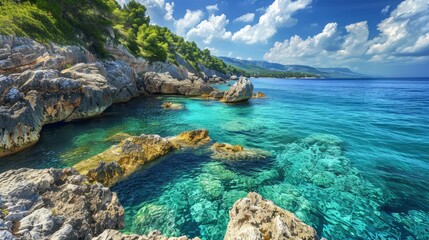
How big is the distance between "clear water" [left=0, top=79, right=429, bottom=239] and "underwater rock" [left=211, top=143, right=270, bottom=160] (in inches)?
32.5

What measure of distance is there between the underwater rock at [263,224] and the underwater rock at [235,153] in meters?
9.68

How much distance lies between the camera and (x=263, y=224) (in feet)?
26.0

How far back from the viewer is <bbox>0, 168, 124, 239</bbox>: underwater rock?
6.67 m

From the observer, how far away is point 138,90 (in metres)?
57.6

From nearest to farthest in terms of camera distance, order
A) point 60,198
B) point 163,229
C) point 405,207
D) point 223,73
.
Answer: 1. point 60,198
2. point 163,229
3. point 405,207
4. point 223,73

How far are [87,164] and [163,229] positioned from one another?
9302mm

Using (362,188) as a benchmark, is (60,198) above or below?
above

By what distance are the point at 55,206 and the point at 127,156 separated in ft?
29.3

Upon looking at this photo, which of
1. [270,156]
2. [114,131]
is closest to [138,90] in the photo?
[114,131]

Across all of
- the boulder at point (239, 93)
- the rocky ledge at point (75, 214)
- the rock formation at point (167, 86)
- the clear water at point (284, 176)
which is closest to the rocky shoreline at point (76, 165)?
the rocky ledge at point (75, 214)

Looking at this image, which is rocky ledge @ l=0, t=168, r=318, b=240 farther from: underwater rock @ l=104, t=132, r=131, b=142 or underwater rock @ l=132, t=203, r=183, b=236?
underwater rock @ l=104, t=132, r=131, b=142

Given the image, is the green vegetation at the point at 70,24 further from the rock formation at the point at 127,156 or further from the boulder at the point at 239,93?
the boulder at the point at 239,93

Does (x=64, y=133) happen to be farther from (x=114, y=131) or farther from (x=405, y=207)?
(x=405, y=207)

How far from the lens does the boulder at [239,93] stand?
5009cm
